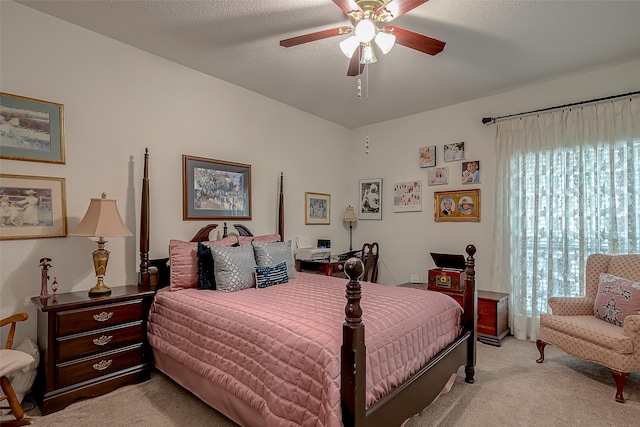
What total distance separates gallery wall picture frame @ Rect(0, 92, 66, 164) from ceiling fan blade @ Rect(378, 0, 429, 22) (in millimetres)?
2462

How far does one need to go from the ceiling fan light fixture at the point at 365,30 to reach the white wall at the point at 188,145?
6.18ft

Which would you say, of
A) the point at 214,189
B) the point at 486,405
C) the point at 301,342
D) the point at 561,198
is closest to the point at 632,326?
the point at 486,405

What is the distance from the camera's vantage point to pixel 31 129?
2393 mm

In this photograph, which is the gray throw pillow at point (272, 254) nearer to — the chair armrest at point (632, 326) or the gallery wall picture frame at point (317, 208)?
the gallery wall picture frame at point (317, 208)

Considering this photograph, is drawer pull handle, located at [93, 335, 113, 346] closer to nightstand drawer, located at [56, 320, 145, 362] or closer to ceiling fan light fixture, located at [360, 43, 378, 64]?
nightstand drawer, located at [56, 320, 145, 362]

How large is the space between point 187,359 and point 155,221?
4.59 ft

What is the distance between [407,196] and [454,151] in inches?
33.7

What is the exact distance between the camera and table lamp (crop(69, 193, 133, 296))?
2351mm

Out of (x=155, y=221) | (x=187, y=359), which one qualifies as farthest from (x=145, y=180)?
(x=187, y=359)

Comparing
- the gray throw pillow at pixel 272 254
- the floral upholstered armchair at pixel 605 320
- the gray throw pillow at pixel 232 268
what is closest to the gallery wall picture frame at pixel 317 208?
the gray throw pillow at pixel 272 254

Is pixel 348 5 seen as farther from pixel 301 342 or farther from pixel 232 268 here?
pixel 232 268

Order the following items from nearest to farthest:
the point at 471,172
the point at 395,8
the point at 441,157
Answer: the point at 395,8
the point at 471,172
the point at 441,157

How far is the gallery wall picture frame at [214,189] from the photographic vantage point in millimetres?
3283

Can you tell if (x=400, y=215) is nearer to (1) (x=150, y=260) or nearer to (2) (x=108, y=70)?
(1) (x=150, y=260)
